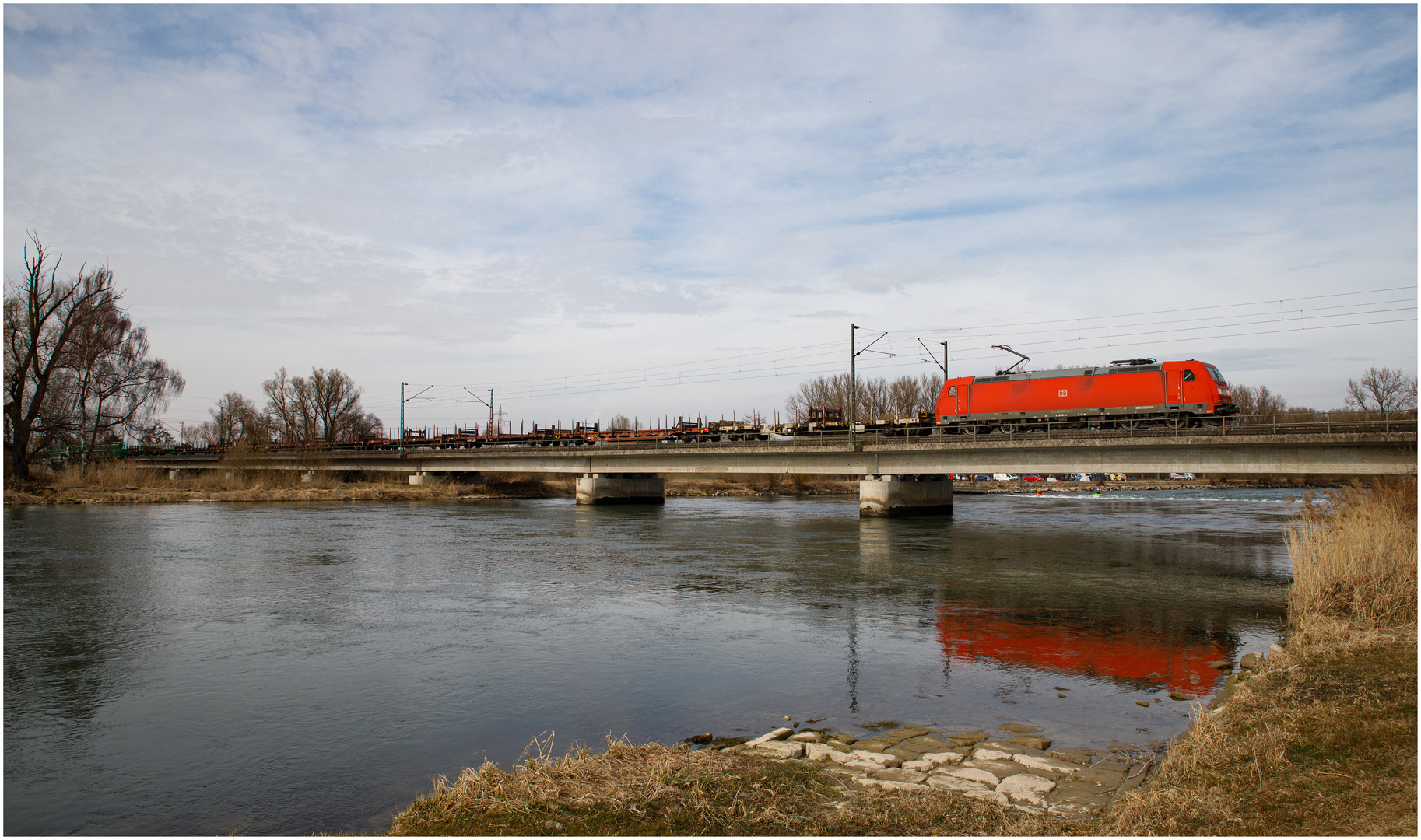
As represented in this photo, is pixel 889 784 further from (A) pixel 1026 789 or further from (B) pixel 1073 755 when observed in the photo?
(B) pixel 1073 755

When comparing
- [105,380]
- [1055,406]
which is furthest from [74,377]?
[1055,406]

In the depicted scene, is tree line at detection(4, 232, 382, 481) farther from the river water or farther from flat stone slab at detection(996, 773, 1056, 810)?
flat stone slab at detection(996, 773, 1056, 810)

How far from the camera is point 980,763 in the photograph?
27.6 feet

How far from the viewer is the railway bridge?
112 feet

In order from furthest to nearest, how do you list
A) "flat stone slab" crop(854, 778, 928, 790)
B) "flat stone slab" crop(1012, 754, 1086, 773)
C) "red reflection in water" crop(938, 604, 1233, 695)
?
"red reflection in water" crop(938, 604, 1233, 695)
"flat stone slab" crop(1012, 754, 1086, 773)
"flat stone slab" crop(854, 778, 928, 790)

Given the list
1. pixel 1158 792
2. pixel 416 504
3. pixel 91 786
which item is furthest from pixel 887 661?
pixel 416 504

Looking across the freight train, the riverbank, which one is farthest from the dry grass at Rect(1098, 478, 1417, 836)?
the freight train

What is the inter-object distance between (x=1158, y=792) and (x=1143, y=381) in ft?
147

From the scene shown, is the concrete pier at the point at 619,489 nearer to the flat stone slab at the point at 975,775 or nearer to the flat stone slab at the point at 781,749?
the flat stone slab at the point at 781,749

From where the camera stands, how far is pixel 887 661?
14.4m

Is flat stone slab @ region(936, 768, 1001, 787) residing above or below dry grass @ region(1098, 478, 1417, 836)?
below

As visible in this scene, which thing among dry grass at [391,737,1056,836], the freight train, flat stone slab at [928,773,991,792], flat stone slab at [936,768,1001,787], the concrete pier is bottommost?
the concrete pier

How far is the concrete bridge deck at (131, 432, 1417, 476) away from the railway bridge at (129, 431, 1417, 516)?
5 cm

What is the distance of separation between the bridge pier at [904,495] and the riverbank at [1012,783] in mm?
38719
